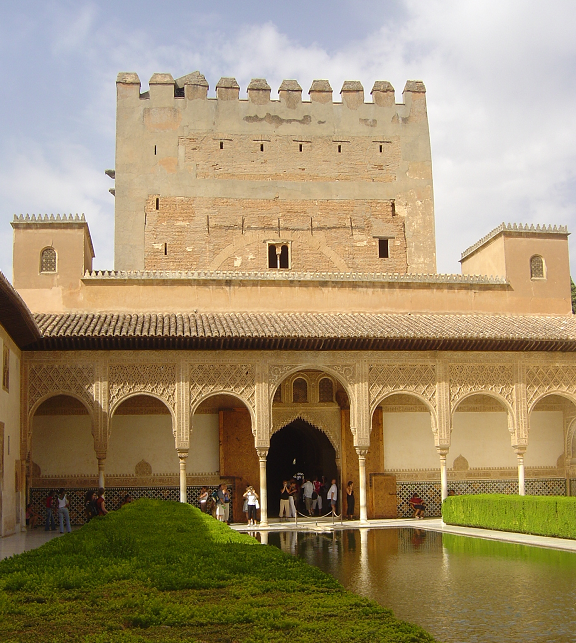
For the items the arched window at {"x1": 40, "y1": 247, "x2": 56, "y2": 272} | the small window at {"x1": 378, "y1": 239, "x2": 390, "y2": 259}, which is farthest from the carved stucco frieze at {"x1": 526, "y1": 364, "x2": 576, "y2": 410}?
the arched window at {"x1": 40, "y1": 247, "x2": 56, "y2": 272}

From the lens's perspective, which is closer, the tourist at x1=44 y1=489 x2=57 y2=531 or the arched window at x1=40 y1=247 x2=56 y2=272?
the tourist at x1=44 y1=489 x2=57 y2=531

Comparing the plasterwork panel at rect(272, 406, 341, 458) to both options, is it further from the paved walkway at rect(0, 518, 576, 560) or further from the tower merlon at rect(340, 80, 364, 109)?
the tower merlon at rect(340, 80, 364, 109)

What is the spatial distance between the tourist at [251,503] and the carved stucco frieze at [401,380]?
3012mm

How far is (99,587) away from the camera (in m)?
6.00

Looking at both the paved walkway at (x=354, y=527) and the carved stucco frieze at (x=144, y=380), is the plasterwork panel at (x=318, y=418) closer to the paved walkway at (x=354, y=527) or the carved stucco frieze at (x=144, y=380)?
the paved walkway at (x=354, y=527)

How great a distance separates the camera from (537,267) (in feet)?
71.8

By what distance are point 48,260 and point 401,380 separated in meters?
8.27

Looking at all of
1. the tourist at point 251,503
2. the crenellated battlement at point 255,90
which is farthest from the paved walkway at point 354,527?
the crenellated battlement at point 255,90

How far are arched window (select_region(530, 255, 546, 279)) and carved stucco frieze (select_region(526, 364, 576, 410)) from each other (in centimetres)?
326

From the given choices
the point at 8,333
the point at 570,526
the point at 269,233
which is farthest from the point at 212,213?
the point at 570,526

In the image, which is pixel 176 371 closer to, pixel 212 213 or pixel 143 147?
pixel 212 213

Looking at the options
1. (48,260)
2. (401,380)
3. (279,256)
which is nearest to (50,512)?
(48,260)

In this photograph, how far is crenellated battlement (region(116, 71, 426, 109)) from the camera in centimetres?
2570

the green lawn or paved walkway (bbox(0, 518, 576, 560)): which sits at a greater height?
the green lawn
